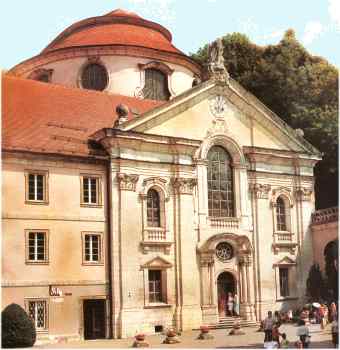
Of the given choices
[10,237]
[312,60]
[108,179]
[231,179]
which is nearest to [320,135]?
[312,60]

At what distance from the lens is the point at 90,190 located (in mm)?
33875

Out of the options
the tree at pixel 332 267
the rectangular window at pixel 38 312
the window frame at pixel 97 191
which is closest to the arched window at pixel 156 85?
the window frame at pixel 97 191

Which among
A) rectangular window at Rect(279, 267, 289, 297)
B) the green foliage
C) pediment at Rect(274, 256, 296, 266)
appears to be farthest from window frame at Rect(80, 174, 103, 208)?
the green foliage

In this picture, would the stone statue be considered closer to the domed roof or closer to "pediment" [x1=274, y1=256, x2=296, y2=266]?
the domed roof

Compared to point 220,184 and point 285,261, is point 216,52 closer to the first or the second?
point 220,184

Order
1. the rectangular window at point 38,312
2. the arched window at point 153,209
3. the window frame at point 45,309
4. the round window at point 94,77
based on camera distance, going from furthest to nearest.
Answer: the round window at point 94,77
the arched window at point 153,209
the rectangular window at point 38,312
the window frame at point 45,309

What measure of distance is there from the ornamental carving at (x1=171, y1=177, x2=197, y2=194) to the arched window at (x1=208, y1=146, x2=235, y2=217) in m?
1.50

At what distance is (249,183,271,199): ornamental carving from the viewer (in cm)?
3931

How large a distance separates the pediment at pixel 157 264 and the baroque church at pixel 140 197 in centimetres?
5

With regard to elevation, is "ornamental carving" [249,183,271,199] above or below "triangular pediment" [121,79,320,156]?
below

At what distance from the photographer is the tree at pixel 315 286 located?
131ft

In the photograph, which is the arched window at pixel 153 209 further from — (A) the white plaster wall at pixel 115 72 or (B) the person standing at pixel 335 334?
(B) the person standing at pixel 335 334

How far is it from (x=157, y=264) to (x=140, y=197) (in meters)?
3.42

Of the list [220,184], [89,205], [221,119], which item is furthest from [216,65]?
[89,205]
